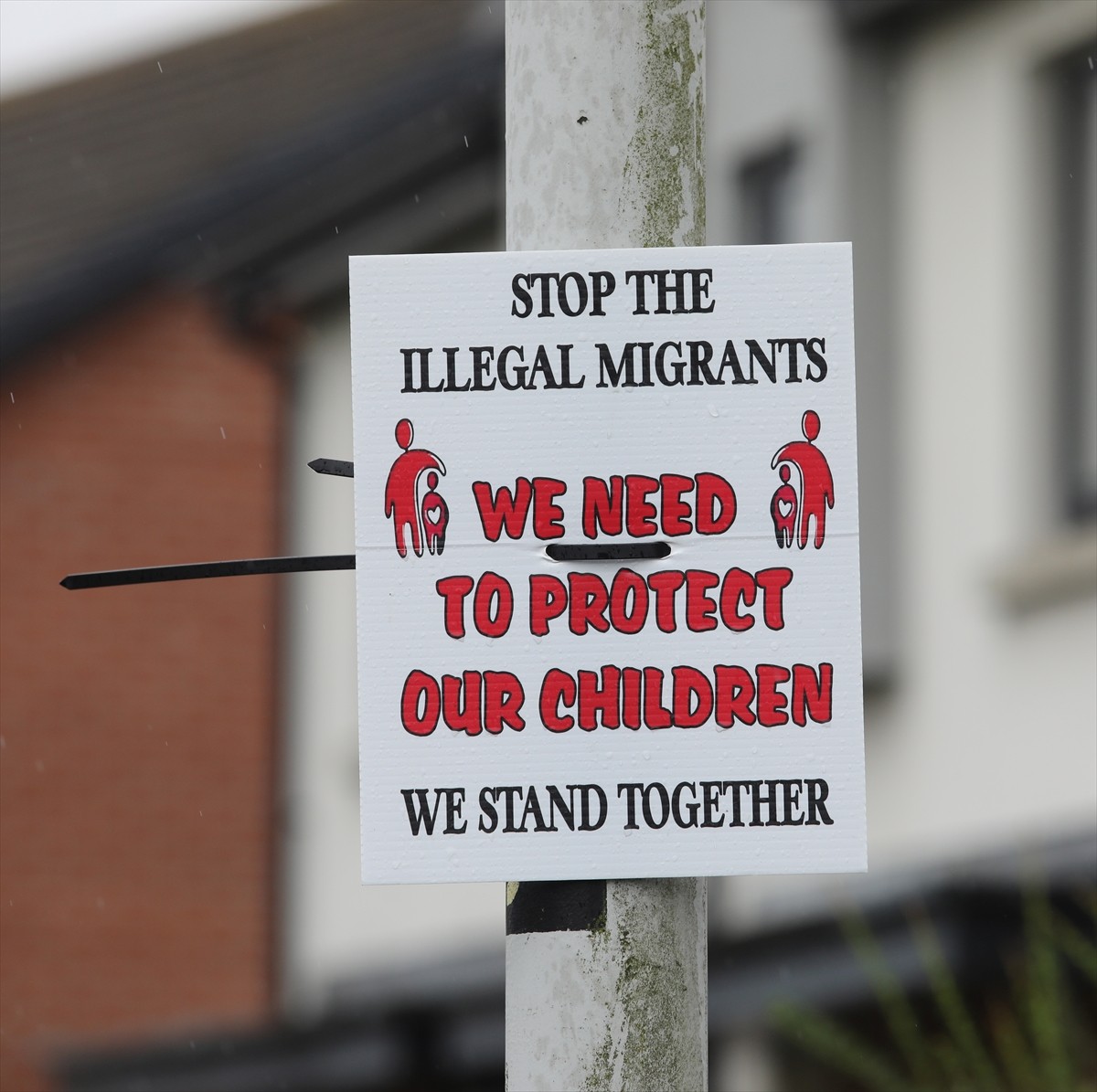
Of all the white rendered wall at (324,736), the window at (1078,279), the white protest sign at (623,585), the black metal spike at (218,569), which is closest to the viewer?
the white protest sign at (623,585)

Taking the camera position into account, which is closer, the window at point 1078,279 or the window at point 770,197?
the window at point 1078,279

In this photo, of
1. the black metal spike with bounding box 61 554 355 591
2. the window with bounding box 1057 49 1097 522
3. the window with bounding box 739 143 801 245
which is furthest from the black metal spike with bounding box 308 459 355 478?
the window with bounding box 739 143 801 245

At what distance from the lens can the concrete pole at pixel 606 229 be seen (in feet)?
6.31

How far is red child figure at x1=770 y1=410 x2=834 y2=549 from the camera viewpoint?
73.9 inches

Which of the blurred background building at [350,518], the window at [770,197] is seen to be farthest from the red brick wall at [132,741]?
the window at [770,197]

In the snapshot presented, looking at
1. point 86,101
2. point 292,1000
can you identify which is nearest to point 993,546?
point 292,1000

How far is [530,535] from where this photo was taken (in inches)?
74.6

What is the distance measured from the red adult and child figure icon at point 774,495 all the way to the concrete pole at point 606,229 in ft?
0.94

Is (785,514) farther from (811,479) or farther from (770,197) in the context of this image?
(770,197)

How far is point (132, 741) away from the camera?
35.1ft

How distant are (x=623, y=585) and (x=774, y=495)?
17cm

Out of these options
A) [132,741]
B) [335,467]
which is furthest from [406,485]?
[132,741]

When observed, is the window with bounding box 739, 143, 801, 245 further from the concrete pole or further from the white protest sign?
the white protest sign

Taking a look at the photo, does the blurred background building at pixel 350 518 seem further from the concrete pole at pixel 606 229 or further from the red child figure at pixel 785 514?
the red child figure at pixel 785 514
